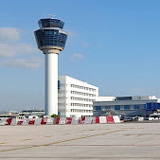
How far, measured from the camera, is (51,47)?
162 metres

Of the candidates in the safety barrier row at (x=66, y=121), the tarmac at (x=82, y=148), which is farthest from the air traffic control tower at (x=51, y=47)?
the tarmac at (x=82, y=148)

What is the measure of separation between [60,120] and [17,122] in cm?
863

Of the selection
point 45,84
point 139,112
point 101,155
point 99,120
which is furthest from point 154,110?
point 101,155

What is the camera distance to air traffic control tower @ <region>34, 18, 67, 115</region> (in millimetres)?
160250

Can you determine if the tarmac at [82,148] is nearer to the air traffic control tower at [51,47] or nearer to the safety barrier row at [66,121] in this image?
the safety barrier row at [66,121]

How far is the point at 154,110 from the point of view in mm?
188875

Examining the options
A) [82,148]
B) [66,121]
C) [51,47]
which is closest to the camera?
[82,148]

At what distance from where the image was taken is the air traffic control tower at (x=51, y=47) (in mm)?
160250

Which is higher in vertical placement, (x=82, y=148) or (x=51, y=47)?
(x=51, y=47)

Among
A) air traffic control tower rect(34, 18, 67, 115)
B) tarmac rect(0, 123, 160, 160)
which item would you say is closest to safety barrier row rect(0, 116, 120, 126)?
tarmac rect(0, 123, 160, 160)

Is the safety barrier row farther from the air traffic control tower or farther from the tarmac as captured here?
the air traffic control tower

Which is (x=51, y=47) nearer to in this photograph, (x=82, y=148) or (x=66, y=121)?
(x=66, y=121)

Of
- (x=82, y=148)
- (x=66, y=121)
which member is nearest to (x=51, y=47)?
(x=66, y=121)

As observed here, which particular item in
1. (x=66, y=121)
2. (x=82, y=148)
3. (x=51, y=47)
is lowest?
(x=82, y=148)
